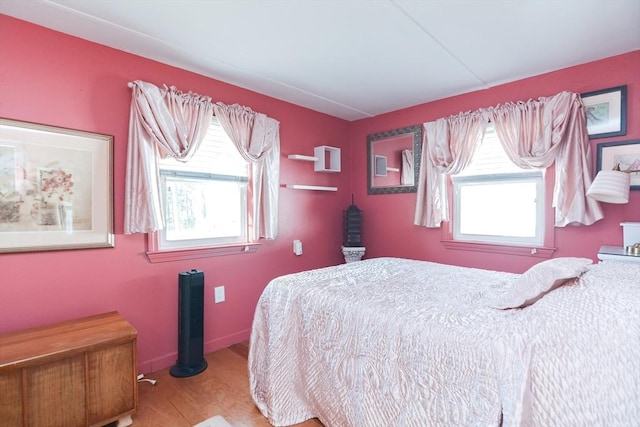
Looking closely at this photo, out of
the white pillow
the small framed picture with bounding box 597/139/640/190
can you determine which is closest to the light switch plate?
the white pillow

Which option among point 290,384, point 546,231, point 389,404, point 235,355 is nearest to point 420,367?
point 389,404

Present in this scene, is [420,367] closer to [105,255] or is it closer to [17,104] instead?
[105,255]

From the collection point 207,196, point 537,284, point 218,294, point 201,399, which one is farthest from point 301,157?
point 537,284

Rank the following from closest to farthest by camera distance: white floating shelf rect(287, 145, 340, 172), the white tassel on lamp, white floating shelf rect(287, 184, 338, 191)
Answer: the white tassel on lamp → white floating shelf rect(287, 184, 338, 191) → white floating shelf rect(287, 145, 340, 172)

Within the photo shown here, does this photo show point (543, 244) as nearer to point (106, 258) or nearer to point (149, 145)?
point (149, 145)

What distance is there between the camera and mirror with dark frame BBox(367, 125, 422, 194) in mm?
3381

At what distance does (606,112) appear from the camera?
231 centimetres

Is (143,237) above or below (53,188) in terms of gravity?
below

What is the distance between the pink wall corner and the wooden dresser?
0.25 metres

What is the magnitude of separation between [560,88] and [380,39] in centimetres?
157

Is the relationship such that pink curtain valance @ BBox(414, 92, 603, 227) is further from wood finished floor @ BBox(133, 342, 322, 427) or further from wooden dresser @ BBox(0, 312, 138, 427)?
wooden dresser @ BBox(0, 312, 138, 427)

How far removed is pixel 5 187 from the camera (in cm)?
181

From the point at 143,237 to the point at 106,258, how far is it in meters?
0.26

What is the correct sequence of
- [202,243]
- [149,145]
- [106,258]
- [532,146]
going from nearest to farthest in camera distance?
[106,258]
[149,145]
[532,146]
[202,243]
